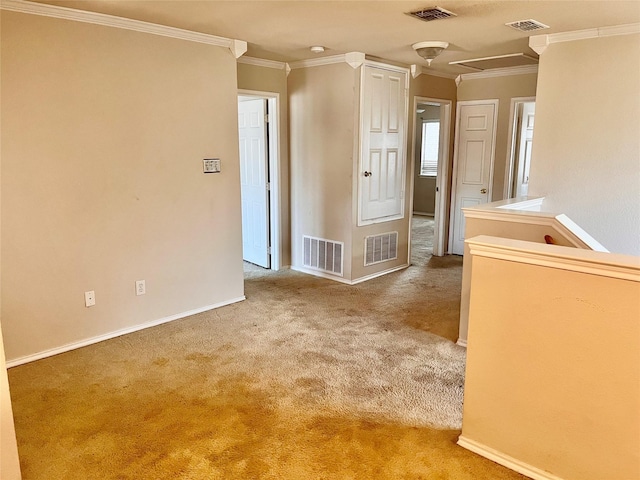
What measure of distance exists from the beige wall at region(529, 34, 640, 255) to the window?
Result: 5778 millimetres

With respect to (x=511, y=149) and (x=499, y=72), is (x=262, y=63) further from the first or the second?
(x=511, y=149)

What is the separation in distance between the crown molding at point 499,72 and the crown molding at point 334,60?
6.43 ft

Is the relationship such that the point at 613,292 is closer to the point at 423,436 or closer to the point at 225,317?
the point at 423,436

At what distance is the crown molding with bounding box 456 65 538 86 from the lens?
5453 mm

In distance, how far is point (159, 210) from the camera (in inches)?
151

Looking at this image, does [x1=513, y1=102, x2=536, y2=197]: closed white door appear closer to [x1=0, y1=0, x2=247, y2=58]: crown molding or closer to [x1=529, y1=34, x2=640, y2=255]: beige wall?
[x1=529, y1=34, x2=640, y2=255]: beige wall

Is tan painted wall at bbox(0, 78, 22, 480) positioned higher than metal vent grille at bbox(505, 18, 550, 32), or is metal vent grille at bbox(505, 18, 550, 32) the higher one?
metal vent grille at bbox(505, 18, 550, 32)

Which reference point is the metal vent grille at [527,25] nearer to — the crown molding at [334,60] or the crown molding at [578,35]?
the crown molding at [578,35]

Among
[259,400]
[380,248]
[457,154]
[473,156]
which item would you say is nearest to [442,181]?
[457,154]

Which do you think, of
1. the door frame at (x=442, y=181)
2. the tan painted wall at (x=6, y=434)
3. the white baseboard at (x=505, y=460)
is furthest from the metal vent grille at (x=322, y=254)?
the tan painted wall at (x=6, y=434)

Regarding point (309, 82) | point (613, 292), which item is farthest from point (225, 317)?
point (613, 292)

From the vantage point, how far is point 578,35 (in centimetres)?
376

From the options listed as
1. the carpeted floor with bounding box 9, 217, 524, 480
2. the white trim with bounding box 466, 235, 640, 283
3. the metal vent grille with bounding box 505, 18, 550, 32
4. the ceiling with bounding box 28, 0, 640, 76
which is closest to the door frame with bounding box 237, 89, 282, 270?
the ceiling with bounding box 28, 0, 640, 76

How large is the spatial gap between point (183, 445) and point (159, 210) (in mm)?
2053
